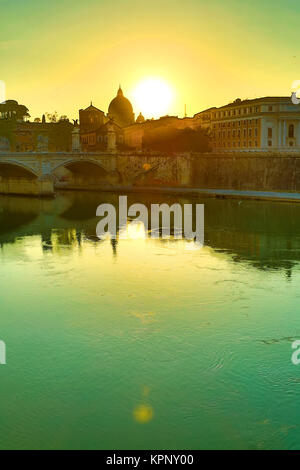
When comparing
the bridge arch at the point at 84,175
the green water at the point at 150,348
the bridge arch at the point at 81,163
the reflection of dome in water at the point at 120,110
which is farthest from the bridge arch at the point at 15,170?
the reflection of dome in water at the point at 120,110

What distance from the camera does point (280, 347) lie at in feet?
30.2

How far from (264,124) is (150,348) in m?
47.7

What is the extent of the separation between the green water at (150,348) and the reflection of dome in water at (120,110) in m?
62.4

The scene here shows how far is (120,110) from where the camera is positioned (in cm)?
7850

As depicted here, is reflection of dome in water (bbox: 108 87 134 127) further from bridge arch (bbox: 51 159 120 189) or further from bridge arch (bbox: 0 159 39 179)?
bridge arch (bbox: 0 159 39 179)

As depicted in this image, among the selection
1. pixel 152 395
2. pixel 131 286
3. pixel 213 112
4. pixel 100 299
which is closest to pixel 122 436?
pixel 152 395

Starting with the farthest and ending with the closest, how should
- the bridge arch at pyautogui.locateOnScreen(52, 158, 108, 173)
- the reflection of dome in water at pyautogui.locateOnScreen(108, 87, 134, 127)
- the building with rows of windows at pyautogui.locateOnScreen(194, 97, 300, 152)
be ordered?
the reflection of dome in water at pyautogui.locateOnScreen(108, 87, 134, 127), the building with rows of windows at pyautogui.locateOnScreen(194, 97, 300, 152), the bridge arch at pyautogui.locateOnScreen(52, 158, 108, 173)

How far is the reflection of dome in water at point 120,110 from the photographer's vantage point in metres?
78.2

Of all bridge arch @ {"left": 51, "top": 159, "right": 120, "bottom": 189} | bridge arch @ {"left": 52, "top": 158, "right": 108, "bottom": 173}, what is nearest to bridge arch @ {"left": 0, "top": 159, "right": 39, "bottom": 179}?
bridge arch @ {"left": 51, "top": 159, "right": 120, "bottom": 189}

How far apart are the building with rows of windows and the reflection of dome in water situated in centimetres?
2263

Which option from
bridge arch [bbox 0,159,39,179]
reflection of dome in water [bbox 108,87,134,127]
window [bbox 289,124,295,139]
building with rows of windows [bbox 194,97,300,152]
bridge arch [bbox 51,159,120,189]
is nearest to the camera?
bridge arch [bbox 0,159,39,179]

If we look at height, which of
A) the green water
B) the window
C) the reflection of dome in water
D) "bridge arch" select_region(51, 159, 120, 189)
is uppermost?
the reflection of dome in water

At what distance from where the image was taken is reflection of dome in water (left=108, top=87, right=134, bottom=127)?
78188mm

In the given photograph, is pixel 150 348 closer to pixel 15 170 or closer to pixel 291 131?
pixel 15 170
